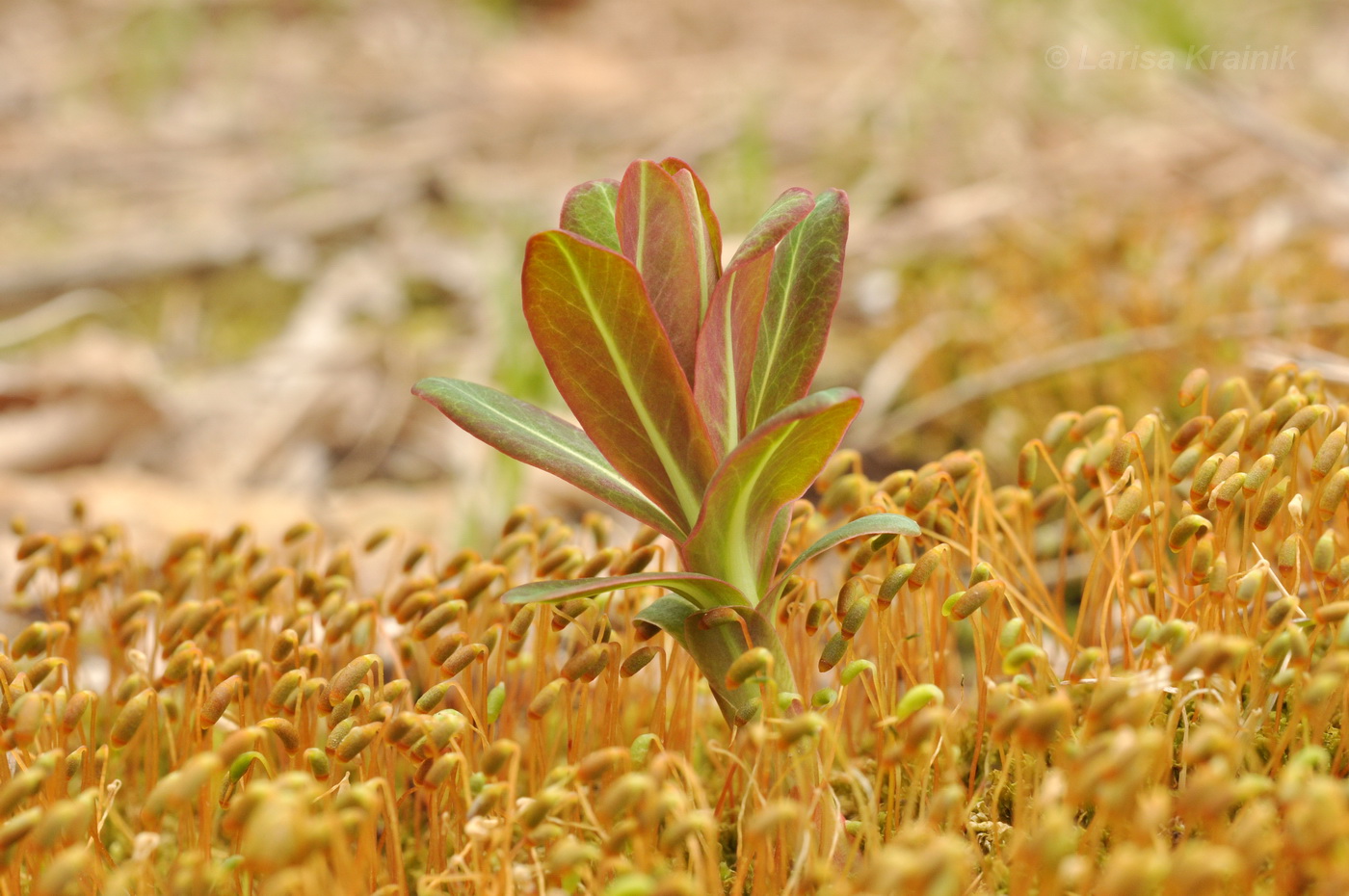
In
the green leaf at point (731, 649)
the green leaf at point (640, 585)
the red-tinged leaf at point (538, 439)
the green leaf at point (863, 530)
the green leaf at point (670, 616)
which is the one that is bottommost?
the green leaf at point (731, 649)

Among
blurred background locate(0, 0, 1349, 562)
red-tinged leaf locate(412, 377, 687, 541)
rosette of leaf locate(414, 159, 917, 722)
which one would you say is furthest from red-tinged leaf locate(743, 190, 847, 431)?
blurred background locate(0, 0, 1349, 562)

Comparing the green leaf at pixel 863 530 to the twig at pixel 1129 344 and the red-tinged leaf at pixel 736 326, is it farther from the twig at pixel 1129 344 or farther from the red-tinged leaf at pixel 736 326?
the twig at pixel 1129 344

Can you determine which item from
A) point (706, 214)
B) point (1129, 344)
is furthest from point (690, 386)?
point (1129, 344)

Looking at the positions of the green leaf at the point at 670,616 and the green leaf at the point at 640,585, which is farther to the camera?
the green leaf at the point at 670,616

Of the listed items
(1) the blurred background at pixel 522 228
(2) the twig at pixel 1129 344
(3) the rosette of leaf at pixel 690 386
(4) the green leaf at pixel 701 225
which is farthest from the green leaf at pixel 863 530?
(2) the twig at pixel 1129 344

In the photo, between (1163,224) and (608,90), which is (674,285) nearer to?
(1163,224)

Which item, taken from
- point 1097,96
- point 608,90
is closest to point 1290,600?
point 1097,96

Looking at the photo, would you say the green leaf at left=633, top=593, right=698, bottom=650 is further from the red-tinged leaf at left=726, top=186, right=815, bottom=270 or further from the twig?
the twig
